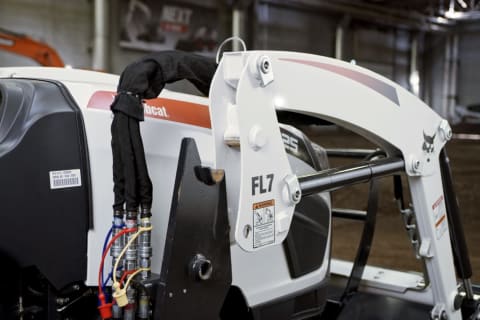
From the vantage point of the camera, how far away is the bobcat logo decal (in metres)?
2.09

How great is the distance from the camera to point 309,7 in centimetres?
1733

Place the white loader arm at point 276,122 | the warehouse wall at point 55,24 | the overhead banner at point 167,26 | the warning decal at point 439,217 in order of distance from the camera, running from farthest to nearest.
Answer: the overhead banner at point 167,26 → the warehouse wall at point 55,24 → the warning decal at point 439,217 → the white loader arm at point 276,122

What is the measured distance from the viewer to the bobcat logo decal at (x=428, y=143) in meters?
2.09

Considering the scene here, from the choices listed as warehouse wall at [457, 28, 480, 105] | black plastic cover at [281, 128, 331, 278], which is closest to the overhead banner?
warehouse wall at [457, 28, 480, 105]

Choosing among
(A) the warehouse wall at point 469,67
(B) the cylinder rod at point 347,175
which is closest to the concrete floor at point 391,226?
(B) the cylinder rod at point 347,175

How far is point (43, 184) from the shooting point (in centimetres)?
149

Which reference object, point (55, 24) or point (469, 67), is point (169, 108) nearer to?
point (55, 24)

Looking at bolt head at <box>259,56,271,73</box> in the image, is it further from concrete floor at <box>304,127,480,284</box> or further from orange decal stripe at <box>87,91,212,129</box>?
concrete floor at <box>304,127,480,284</box>

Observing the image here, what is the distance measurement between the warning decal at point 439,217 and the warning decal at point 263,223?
0.93m

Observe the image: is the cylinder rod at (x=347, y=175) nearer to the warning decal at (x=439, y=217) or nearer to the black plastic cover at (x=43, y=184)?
the warning decal at (x=439, y=217)

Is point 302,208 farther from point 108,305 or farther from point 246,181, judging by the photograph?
point 108,305

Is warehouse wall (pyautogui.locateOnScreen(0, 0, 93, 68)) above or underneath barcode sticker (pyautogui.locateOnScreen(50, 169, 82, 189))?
above

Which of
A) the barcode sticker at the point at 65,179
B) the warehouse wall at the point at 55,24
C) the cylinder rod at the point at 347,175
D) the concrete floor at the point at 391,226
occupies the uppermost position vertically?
the warehouse wall at the point at 55,24

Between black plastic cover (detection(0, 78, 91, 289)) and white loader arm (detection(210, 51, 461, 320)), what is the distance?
396mm
